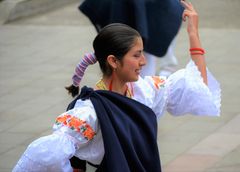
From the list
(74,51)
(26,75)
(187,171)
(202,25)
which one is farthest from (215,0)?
(187,171)

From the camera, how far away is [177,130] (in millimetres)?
7020

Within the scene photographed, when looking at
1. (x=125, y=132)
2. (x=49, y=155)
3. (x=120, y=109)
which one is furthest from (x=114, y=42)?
(x=49, y=155)

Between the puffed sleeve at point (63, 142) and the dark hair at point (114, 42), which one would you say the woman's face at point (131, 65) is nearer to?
the dark hair at point (114, 42)

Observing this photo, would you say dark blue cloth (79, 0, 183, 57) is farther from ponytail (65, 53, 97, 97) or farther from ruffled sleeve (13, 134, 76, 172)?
ruffled sleeve (13, 134, 76, 172)

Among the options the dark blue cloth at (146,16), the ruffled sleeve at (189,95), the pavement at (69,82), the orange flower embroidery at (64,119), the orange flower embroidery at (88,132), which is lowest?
the pavement at (69,82)

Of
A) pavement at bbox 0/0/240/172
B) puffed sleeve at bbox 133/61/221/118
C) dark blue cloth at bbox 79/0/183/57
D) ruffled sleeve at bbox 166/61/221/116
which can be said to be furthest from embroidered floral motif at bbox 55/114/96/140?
dark blue cloth at bbox 79/0/183/57

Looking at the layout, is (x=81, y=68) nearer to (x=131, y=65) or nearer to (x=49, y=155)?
(x=131, y=65)

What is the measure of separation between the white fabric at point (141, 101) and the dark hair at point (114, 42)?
222mm

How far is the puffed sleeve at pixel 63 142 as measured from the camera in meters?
3.02

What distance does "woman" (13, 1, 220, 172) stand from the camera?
3.06 meters

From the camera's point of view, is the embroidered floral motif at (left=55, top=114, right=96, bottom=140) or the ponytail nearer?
the embroidered floral motif at (left=55, top=114, right=96, bottom=140)

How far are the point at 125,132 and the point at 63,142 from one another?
0.86 ft

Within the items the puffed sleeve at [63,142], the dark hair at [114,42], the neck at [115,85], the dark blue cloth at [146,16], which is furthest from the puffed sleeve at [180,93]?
the dark blue cloth at [146,16]

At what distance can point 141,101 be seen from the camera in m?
3.31
